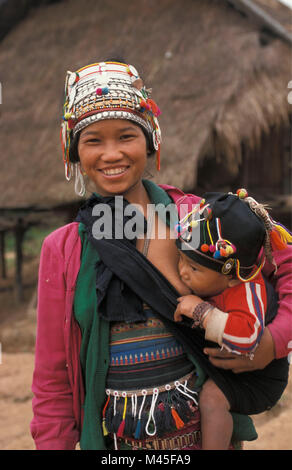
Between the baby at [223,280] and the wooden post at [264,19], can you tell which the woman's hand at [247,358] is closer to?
the baby at [223,280]

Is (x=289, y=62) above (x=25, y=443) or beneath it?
above

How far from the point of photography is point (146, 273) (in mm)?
1335

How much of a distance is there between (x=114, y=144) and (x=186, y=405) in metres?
0.84

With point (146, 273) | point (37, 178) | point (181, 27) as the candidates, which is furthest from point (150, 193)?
point (181, 27)

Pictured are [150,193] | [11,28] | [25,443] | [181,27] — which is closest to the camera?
[150,193]

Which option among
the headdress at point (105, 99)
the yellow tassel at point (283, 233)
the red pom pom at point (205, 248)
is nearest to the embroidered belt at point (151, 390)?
the red pom pom at point (205, 248)

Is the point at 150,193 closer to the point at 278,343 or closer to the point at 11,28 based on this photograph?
the point at 278,343

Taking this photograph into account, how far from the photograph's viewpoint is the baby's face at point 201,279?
1.32m

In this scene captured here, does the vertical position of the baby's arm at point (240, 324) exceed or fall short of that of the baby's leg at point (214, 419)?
it exceeds it

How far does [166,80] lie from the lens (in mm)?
6609

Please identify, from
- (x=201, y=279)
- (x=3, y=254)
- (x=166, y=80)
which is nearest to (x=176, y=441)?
(x=201, y=279)

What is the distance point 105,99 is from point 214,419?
1035 mm

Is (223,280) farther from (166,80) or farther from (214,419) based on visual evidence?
(166,80)

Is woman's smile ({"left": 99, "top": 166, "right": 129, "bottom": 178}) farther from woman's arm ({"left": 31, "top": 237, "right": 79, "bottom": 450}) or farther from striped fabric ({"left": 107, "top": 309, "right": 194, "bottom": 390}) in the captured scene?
striped fabric ({"left": 107, "top": 309, "right": 194, "bottom": 390})
